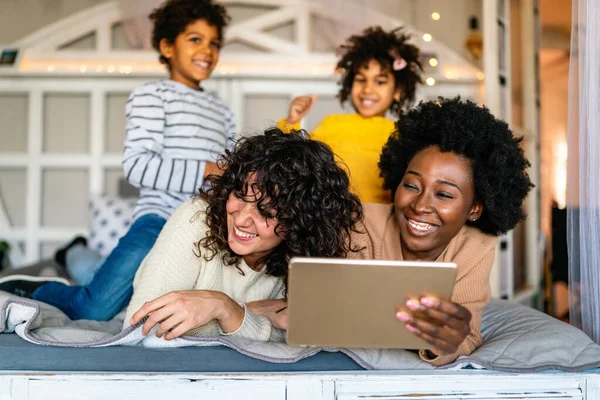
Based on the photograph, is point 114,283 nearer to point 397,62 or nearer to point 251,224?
point 251,224

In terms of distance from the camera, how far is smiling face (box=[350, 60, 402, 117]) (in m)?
2.37

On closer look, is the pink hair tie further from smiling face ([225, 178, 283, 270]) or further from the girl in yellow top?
smiling face ([225, 178, 283, 270])

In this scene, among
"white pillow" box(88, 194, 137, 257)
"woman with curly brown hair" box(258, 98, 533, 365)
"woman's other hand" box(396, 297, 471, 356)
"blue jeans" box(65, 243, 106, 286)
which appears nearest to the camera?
"woman's other hand" box(396, 297, 471, 356)

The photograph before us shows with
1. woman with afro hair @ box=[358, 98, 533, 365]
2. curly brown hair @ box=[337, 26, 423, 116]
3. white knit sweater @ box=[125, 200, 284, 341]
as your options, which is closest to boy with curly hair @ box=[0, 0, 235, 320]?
white knit sweater @ box=[125, 200, 284, 341]

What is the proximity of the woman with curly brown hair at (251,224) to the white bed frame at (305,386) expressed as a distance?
5.7 inches

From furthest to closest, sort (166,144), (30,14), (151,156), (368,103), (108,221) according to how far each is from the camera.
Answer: (30,14) → (108,221) → (368,103) → (166,144) → (151,156)

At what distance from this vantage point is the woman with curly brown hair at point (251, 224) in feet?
4.95

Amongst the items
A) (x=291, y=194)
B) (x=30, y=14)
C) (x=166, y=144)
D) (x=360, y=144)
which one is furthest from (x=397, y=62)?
(x=30, y=14)

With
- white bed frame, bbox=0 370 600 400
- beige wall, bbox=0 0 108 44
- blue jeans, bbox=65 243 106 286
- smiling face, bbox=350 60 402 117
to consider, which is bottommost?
white bed frame, bbox=0 370 600 400

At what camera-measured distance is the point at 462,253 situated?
1.71m

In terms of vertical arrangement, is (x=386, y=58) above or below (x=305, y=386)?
above

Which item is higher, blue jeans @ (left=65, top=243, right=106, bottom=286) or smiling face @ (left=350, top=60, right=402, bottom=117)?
smiling face @ (left=350, top=60, right=402, bottom=117)

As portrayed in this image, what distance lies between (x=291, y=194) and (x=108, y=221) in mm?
2159

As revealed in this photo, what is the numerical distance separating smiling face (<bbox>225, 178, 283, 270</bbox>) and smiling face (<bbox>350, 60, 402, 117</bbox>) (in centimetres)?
97
